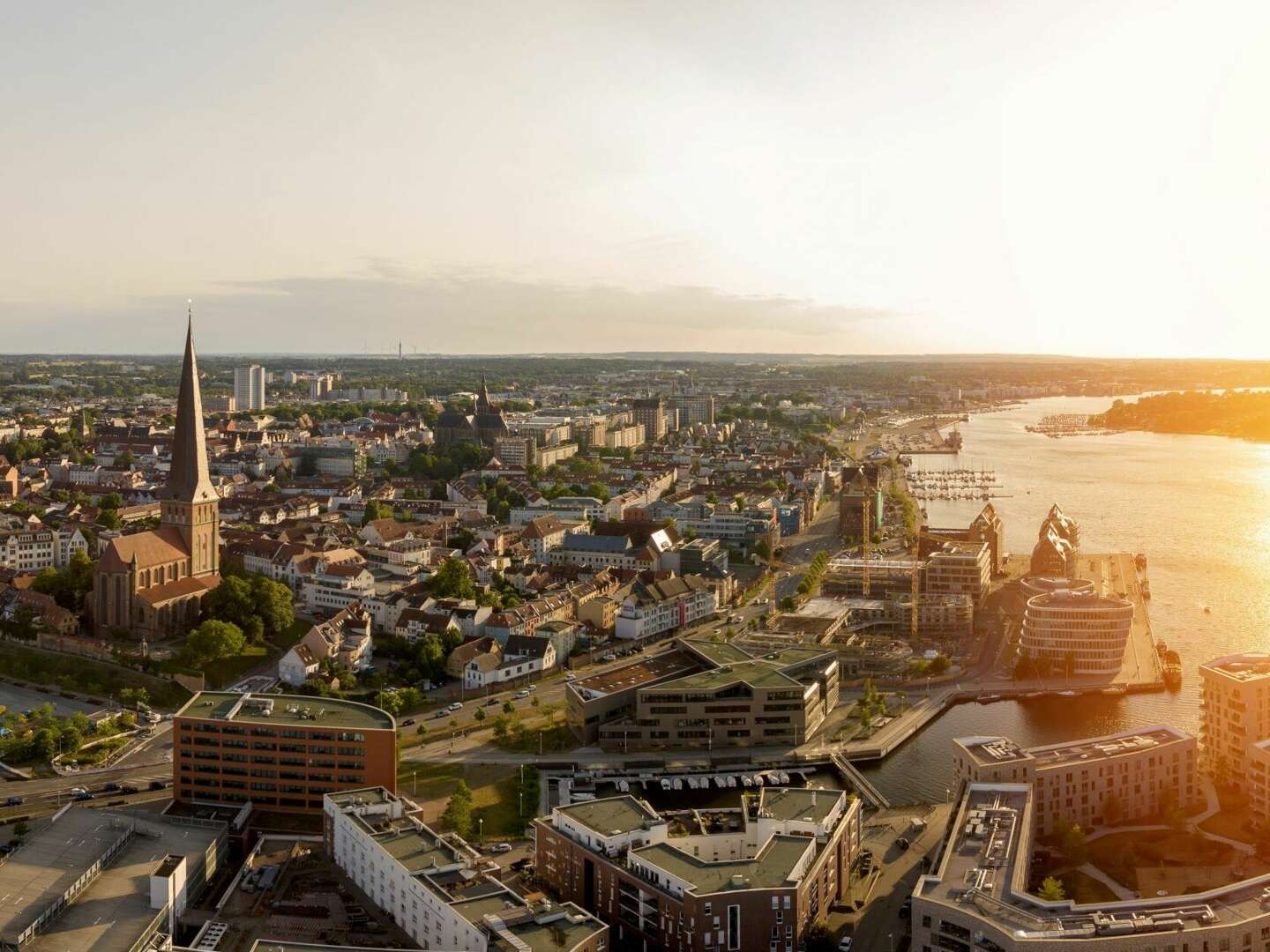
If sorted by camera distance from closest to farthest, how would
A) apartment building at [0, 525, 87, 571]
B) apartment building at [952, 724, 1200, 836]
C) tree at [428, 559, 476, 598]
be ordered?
apartment building at [952, 724, 1200, 836] < tree at [428, 559, 476, 598] < apartment building at [0, 525, 87, 571]

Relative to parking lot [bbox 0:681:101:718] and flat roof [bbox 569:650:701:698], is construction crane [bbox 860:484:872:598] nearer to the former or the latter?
flat roof [bbox 569:650:701:698]

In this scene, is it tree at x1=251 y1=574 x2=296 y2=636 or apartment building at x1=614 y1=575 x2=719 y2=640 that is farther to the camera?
apartment building at x1=614 y1=575 x2=719 y2=640

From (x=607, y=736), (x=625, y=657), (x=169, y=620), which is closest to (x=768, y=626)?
(x=625, y=657)

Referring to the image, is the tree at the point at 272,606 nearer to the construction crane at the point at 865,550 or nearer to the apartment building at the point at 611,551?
the apartment building at the point at 611,551

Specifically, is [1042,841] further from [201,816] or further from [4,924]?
[4,924]

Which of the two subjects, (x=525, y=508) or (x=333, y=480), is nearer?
(x=525, y=508)

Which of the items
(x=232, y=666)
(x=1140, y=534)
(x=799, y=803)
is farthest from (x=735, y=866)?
(x=1140, y=534)

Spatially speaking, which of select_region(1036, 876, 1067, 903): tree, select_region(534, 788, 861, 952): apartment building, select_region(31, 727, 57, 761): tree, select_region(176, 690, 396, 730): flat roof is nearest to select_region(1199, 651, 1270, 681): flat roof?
select_region(1036, 876, 1067, 903): tree
